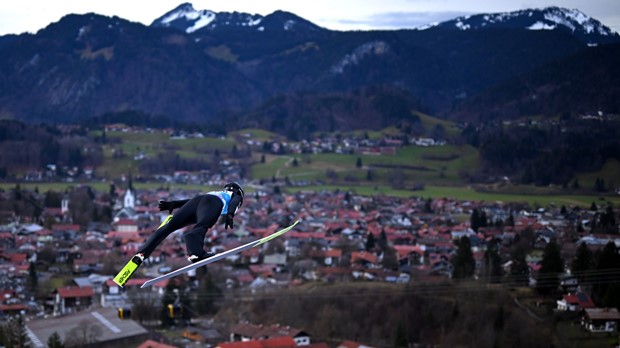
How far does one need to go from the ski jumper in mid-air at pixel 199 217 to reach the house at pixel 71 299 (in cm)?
2324

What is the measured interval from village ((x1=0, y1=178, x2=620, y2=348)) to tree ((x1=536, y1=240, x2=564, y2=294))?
12.5 inches

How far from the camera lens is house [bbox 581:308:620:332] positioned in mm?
24094

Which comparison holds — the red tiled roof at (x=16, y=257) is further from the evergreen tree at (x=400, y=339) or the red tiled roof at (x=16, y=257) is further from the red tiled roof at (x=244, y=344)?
the evergreen tree at (x=400, y=339)

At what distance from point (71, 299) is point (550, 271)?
1429cm

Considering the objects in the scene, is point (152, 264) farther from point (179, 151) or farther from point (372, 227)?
point (179, 151)

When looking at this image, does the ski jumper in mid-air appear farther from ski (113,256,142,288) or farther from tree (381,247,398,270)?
tree (381,247,398,270)

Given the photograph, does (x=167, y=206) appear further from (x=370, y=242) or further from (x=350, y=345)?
(x=370, y=242)

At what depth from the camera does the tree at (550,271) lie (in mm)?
28609

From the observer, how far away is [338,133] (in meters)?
91.4

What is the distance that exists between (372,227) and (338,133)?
45661mm

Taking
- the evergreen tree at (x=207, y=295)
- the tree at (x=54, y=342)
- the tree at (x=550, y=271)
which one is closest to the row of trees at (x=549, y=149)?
the tree at (x=550, y=271)

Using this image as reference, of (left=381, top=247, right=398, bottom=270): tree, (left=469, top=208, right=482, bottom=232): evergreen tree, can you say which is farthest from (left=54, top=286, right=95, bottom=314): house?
(left=469, top=208, right=482, bottom=232): evergreen tree

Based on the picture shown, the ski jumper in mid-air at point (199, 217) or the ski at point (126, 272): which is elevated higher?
the ski jumper in mid-air at point (199, 217)

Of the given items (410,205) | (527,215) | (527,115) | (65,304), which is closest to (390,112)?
(527,115)
